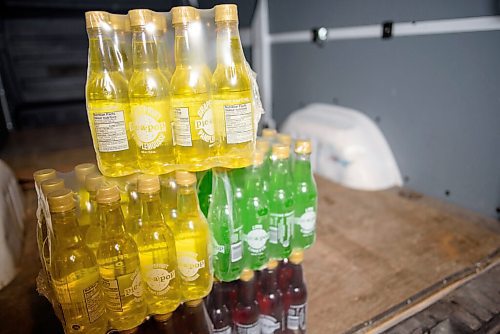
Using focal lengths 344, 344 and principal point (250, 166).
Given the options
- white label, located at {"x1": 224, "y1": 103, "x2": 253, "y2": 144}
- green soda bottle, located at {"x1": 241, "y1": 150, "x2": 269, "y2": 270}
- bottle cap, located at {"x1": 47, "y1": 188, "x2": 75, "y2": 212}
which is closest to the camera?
bottle cap, located at {"x1": 47, "y1": 188, "x2": 75, "y2": 212}

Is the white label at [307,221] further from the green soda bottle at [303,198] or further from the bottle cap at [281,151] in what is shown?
the bottle cap at [281,151]

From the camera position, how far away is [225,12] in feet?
1.99

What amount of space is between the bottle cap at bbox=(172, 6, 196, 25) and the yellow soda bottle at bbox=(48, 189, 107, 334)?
34cm

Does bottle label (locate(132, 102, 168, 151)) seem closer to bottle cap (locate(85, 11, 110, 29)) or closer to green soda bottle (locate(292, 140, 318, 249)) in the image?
bottle cap (locate(85, 11, 110, 29))

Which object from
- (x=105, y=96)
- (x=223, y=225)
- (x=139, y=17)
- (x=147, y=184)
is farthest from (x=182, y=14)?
(x=223, y=225)

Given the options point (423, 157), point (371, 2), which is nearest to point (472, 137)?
point (423, 157)

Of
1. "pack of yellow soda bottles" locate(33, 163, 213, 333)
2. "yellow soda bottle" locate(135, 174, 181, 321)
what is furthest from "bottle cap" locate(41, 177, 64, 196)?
"yellow soda bottle" locate(135, 174, 181, 321)

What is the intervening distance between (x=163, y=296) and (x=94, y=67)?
0.43 metres

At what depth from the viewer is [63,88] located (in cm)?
271

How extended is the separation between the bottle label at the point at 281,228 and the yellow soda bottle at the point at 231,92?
0.19 meters

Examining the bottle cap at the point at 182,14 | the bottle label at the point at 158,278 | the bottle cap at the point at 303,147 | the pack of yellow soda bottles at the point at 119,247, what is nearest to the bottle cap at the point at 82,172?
the pack of yellow soda bottles at the point at 119,247

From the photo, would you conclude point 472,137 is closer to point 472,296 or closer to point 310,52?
point 472,296

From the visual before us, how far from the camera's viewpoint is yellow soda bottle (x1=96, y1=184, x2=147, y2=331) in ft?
1.84

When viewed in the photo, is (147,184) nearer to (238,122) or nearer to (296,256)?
(238,122)
